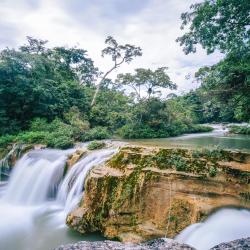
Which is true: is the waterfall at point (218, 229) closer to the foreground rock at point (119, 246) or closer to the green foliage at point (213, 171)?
the green foliage at point (213, 171)

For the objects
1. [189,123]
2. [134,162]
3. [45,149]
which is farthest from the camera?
[189,123]

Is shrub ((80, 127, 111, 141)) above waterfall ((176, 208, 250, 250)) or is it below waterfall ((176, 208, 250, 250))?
above

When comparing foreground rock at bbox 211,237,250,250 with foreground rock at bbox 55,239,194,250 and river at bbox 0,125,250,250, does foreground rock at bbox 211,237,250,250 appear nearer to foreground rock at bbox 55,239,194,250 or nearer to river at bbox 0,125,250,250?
foreground rock at bbox 55,239,194,250

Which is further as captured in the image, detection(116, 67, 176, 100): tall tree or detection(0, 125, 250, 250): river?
detection(116, 67, 176, 100): tall tree

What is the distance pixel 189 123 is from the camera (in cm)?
2506

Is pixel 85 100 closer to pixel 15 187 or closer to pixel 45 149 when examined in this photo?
pixel 45 149

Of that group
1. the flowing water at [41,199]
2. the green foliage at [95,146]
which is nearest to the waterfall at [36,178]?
the flowing water at [41,199]

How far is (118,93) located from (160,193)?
60.7ft

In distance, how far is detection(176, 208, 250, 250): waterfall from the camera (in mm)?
5457

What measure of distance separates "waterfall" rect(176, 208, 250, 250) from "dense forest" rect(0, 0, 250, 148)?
142 inches

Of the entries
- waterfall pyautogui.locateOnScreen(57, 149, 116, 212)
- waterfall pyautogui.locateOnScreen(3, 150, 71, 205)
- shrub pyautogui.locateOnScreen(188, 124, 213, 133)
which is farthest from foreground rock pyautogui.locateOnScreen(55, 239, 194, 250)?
shrub pyautogui.locateOnScreen(188, 124, 213, 133)

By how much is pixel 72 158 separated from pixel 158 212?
4.63 metres

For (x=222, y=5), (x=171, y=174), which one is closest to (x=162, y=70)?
(x=222, y=5)

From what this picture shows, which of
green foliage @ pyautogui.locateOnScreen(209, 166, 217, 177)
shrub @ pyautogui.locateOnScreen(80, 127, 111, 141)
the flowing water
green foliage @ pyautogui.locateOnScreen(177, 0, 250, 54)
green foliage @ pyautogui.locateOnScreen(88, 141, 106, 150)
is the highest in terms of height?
green foliage @ pyautogui.locateOnScreen(177, 0, 250, 54)
